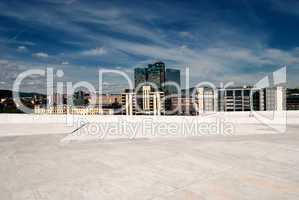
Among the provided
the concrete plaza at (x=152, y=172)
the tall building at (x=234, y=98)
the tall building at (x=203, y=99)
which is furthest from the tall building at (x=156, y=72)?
the concrete plaza at (x=152, y=172)

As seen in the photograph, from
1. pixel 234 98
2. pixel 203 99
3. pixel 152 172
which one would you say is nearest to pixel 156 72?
pixel 234 98

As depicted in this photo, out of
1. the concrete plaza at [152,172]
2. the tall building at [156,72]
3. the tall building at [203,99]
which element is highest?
the tall building at [156,72]

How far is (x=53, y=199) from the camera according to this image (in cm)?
282

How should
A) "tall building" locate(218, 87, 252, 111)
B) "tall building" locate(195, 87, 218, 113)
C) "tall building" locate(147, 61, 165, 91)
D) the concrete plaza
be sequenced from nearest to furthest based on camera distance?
1. the concrete plaza
2. "tall building" locate(195, 87, 218, 113)
3. "tall building" locate(218, 87, 252, 111)
4. "tall building" locate(147, 61, 165, 91)

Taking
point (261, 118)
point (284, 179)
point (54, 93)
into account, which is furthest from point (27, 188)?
point (54, 93)

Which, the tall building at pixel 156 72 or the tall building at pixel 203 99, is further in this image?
the tall building at pixel 156 72

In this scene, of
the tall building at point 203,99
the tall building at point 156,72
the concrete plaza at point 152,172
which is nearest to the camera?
the concrete plaza at point 152,172

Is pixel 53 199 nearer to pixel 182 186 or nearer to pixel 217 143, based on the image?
pixel 182 186

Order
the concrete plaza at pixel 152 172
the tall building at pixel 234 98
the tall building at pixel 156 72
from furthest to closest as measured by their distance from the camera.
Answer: the tall building at pixel 156 72
the tall building at pixel 234 98
the concrete plaza at pixel 152 172

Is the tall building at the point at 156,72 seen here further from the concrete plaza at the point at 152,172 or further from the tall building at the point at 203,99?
the concrete plaza at the point at 152,172

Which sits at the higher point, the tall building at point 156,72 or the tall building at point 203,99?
the tall building at point 156,72

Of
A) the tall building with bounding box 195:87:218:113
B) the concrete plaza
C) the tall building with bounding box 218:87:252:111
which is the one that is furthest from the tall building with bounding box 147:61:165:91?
the concrete plaza

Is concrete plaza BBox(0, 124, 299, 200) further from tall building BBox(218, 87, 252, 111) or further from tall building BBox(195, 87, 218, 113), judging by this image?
tall building BBox(218, 87, 252, 111)

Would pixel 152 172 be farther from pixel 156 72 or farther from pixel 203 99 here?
pixel 156 72
